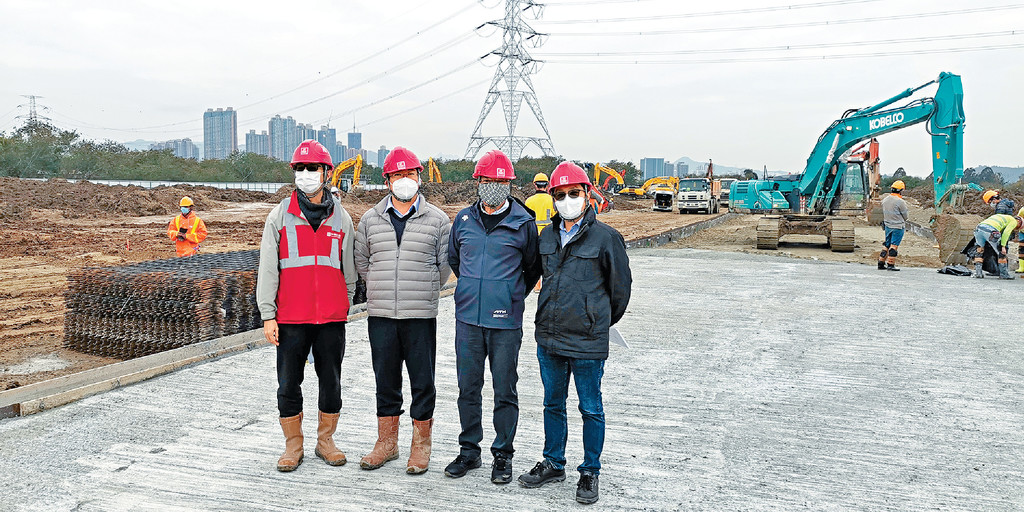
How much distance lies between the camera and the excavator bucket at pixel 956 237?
16094 mm

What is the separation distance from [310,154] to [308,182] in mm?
186

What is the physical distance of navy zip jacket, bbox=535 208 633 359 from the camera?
13.6 ft

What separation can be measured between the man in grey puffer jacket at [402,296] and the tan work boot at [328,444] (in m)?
0.15

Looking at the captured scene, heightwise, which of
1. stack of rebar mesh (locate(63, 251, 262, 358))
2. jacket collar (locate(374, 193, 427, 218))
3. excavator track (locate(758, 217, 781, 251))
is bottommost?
stack of rebar mesh (locate(63, 251, 262, 358))

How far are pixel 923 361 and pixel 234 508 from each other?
22.3ft

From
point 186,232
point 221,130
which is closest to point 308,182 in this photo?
point 186,232

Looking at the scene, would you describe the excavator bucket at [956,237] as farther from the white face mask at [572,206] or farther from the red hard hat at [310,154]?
the red hard hat at [310,154]

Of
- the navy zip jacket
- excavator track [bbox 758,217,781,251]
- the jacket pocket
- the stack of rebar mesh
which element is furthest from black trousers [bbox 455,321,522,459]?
excavator track [bbox 758,217,781,251]

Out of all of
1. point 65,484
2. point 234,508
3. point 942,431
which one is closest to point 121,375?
point 65,484

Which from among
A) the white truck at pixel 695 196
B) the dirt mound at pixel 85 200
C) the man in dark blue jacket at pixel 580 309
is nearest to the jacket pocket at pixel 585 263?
the man in dark blue jacket at pixel 580 309

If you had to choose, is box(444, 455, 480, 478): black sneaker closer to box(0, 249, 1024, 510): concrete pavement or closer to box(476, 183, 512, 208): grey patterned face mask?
box(0, 249, 1024, 510): concrete pavement

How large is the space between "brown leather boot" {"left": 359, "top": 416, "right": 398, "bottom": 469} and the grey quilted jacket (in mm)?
710

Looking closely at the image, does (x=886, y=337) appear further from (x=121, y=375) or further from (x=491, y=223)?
(x=121, y=375)

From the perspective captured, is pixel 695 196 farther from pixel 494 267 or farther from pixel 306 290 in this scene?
pixel 306 290
